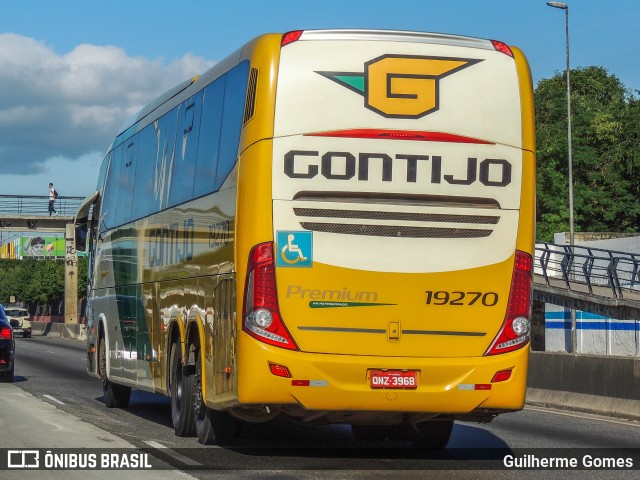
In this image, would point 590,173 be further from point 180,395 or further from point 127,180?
point 180,395

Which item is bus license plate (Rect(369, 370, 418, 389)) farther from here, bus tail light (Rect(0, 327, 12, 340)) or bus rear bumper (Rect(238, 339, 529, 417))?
bus tail light (Rect(0, 327, 12, 340))

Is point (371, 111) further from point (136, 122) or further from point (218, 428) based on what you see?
point (136, 122)

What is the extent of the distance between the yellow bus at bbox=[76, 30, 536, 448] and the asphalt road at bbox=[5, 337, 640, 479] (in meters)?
0.56

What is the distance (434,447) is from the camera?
47.2ft

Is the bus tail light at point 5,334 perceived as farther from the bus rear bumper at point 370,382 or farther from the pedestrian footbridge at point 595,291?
the pedestrian footbridge at point 595,291

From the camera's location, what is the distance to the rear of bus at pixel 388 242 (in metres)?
12.0

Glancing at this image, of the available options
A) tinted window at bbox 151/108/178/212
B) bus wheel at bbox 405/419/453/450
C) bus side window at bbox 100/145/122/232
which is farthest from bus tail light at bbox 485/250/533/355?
bus side window at bbox 100/145/122/232

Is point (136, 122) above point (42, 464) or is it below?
above

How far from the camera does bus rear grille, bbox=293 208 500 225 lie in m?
12.1

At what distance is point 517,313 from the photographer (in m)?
12.4

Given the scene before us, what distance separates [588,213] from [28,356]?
45.0 metres

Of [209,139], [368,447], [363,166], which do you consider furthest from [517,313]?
[209,139]

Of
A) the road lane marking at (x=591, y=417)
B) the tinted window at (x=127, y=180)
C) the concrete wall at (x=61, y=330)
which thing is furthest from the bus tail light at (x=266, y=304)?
the concrete wall at (x=61, y=330)

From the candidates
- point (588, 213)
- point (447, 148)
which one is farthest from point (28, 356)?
point (588, 213)
